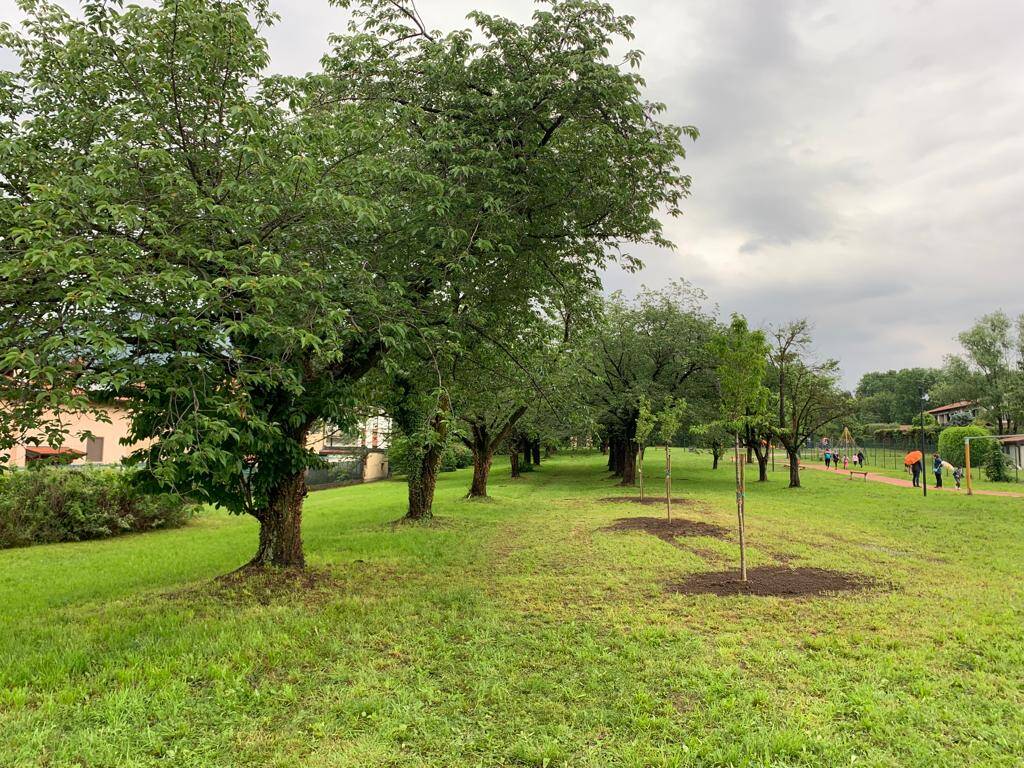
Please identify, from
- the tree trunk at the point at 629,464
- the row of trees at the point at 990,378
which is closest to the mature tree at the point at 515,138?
the tree trunk at the point at 629,464

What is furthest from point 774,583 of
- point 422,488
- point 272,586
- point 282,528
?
point 422,488

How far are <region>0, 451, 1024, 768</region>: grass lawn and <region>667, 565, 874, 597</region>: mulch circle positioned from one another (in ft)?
1.05

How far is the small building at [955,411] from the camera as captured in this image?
55872 millimetres

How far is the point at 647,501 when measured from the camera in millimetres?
20016

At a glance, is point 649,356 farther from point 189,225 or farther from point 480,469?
point 189,225

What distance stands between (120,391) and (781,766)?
21.5 ft

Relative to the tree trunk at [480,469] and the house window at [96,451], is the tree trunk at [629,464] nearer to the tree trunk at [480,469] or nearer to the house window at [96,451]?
the tree trunk at [480,469]

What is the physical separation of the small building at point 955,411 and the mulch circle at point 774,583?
5752 centimetres

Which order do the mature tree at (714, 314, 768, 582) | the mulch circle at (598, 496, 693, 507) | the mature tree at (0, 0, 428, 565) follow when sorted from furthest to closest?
the mulch circle at (598, 496, 693, 507) → the mature tree at (714, 314, 768, 582) → the mature tree at (0, 0, 428, 565)

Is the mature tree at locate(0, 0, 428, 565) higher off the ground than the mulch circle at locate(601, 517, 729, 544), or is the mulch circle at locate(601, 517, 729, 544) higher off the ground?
the mature tree at locate(0, 0, 428, 565)

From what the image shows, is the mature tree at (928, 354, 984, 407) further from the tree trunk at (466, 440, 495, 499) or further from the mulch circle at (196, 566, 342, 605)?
the mulch circle at (196, 566, 342, 605)

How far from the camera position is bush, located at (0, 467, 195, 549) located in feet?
41.6


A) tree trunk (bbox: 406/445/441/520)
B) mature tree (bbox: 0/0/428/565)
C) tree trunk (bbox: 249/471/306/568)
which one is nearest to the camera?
mature tree (bbox: 0/0/428/565)

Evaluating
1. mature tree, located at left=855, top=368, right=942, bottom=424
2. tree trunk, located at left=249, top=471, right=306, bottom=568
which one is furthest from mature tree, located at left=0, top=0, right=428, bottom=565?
mature tree, located at left=855, top=368, right=942, bottom=424
